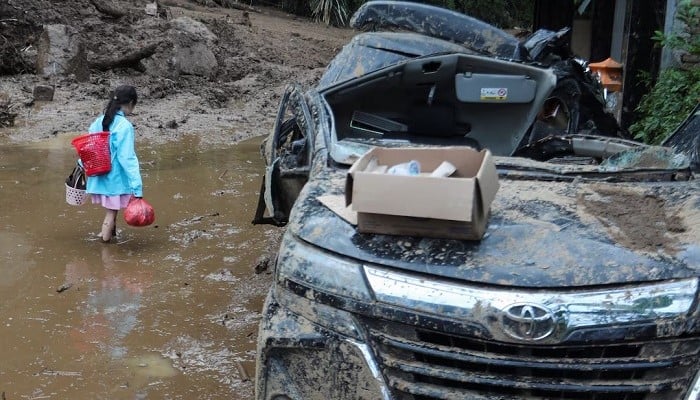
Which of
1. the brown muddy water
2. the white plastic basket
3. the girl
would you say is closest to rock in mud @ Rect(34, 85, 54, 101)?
the brown muddy water

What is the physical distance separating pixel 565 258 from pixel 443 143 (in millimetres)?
2315

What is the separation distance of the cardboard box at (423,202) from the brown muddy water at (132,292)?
1.91 m

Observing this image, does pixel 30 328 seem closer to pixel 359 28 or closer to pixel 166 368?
pixel 166 368

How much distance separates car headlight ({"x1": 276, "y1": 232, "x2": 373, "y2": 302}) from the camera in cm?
285

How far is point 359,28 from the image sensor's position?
237 inches

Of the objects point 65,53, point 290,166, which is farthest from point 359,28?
point 65,53

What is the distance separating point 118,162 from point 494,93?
10.5 feet

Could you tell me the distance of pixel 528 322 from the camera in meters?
2.64

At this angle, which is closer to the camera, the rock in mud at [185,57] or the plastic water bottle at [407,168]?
the plastic water bottle at [407,168]

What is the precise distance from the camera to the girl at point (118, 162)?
668 centimetres

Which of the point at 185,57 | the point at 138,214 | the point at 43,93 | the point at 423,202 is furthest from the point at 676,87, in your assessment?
the point at 185,57

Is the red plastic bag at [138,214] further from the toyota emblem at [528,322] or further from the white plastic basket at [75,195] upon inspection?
the toyota emblem at [528,322]

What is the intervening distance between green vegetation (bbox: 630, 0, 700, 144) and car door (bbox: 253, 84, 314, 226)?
402 cm

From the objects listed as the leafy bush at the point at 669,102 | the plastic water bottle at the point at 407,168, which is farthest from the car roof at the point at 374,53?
the leafy bush at the point at 669,102
